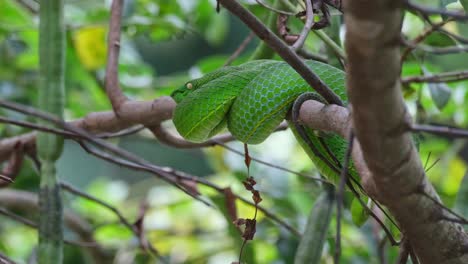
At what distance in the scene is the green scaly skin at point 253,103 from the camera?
1.35 meters

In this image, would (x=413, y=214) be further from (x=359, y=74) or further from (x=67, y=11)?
(x=67, y=11)

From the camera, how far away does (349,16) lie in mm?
708

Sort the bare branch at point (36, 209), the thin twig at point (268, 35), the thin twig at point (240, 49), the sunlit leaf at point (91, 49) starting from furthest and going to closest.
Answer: the sunlit leaf at point (91, 49) → the bare branch at point (36, 209) → the thin twig at point (240, 49) → the thin twig at point (268, 35)

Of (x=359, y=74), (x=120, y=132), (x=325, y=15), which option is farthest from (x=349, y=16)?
(x=120, y=132)

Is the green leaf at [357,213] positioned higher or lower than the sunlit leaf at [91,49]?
higher

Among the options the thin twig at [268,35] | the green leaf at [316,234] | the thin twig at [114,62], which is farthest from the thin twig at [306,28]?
the thin twig at [114,62]

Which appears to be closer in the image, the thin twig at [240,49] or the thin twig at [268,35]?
the thin twig at [268,35]

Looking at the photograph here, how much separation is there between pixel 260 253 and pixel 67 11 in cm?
148

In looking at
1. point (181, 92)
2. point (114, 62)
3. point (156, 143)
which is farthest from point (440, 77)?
point (156, 143)

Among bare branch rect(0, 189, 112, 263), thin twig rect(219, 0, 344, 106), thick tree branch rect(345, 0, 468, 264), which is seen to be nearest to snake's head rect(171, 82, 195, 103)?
thin twig rect(219, 0, 344, 106)

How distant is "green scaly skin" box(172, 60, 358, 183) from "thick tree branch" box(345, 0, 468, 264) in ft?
1.16

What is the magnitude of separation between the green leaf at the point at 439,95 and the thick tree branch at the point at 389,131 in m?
1.07

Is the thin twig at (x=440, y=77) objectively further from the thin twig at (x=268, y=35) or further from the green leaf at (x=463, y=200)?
the thin twig at (x=268, y=35)

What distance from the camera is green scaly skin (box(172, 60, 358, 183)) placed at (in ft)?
4.42
